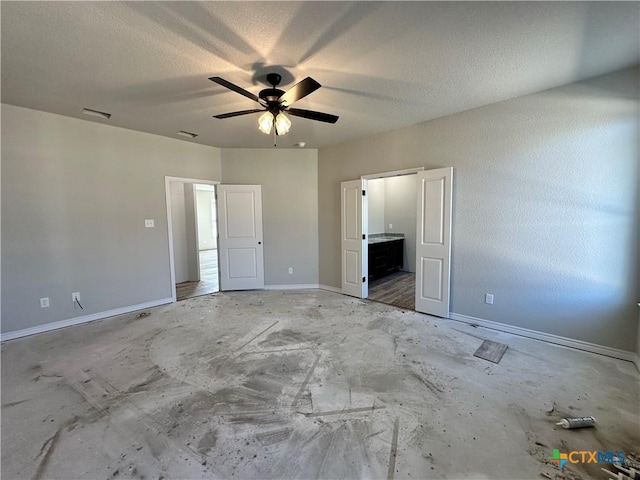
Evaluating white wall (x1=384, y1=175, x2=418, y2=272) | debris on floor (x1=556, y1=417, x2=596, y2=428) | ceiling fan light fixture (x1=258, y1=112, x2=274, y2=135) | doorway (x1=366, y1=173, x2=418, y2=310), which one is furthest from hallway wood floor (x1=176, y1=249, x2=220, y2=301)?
debris on floor (x1=556, y1=417, x2=596, y2=428)

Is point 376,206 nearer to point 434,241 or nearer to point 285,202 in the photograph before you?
point 285,202

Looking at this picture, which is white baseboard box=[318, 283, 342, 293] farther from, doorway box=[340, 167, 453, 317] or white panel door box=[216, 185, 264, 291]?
doorway box=[340, 167, 453, 317]

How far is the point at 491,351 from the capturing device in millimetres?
2820

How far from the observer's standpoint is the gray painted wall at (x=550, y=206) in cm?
258

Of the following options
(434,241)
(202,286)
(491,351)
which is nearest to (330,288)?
(434,241)

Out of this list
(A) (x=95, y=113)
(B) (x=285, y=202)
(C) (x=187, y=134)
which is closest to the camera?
(A) (x=95, y=113)

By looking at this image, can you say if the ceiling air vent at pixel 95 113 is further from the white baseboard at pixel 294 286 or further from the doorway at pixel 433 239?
the doorway at pixel 433 239

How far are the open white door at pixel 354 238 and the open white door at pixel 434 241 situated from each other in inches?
39.1

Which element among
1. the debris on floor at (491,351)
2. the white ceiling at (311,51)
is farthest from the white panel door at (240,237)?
A: the debris on floor at (491,351)

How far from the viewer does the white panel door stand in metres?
5.19

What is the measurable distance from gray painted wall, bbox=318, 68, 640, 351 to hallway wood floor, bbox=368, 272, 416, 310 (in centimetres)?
96

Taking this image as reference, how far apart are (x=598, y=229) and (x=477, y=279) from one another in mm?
1261

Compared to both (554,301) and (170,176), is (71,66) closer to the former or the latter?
(170,176)

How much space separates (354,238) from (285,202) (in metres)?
1.60
